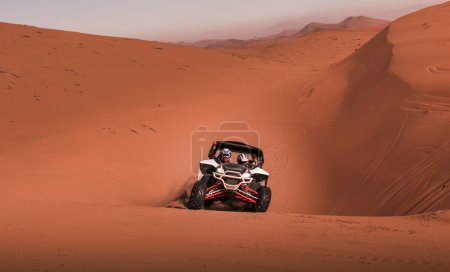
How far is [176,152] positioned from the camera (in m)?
19.3

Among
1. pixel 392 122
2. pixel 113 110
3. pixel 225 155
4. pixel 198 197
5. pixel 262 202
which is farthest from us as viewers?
pixel 113 110

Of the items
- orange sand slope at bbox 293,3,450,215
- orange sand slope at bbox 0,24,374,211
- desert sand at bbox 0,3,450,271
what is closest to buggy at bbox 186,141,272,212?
desert sand at bbox 0,3,450,271

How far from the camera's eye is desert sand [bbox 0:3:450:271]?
21.9 ft

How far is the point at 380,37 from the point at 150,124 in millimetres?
9065

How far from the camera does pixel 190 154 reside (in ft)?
64.1

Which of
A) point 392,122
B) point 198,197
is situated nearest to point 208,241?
point 198,197

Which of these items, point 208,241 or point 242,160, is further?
point 242,160

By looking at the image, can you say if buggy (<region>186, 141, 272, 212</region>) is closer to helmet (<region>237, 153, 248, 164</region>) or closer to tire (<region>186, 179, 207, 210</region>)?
tire (<region>186, 179, 207, 210</region>)

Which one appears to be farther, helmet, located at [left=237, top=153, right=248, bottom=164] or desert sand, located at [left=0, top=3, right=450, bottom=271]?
helmet, located at [left=237, top=153, right=248, bottom=164]

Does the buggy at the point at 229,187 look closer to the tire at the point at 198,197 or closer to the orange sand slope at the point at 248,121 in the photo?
the tire at the point at 198,197

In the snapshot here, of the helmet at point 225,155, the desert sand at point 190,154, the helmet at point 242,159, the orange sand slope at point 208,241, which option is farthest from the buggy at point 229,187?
the orange sand slope at point 208,241

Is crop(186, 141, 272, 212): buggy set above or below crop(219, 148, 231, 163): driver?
below

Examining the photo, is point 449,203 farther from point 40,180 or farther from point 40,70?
point 40,70

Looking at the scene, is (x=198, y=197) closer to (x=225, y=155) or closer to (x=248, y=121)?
(x=225, y=155)
